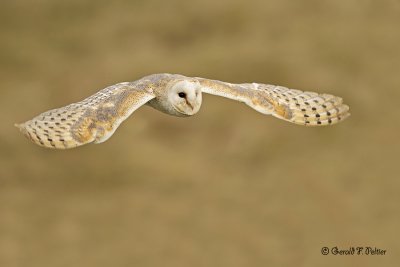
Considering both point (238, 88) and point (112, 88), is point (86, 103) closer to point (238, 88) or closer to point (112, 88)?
point (112, 88)

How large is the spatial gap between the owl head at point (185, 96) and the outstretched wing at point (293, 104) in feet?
0.97

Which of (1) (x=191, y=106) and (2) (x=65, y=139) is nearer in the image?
(2) (x=65, y=139)

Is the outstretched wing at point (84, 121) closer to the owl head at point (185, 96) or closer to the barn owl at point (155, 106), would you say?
the barn owl at point (155, 106)

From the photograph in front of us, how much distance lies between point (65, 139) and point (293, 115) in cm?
174

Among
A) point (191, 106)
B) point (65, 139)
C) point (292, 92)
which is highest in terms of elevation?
point (292, 92)

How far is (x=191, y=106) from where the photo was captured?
555 centimetres

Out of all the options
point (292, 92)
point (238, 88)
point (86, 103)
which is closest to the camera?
point (86, 103)

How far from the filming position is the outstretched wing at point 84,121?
5.13m

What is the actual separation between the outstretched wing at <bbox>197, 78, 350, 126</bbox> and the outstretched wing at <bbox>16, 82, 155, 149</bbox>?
0.70 meters

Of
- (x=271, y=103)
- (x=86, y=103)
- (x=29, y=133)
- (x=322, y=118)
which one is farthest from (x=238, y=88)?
(x=29, y=133)

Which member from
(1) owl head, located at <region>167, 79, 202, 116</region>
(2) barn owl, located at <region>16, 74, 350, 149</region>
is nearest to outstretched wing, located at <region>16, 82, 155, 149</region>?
(2) barn owl, located at <region>16, 74, 350, 149</region>

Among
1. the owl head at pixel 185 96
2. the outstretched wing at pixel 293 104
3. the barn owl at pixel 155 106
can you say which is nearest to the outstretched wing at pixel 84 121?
the barn owl at pixel 155 106

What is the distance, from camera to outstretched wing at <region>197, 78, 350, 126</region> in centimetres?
592

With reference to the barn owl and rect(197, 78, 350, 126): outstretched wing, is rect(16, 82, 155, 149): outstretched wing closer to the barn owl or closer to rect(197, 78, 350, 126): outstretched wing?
the barn owl
